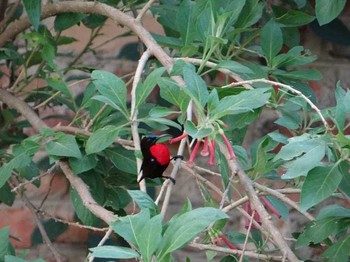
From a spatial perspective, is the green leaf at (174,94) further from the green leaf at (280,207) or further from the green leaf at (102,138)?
the green leaf at (280,207)

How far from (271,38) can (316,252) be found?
0.71 m

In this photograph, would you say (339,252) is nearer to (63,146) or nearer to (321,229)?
(321,229)

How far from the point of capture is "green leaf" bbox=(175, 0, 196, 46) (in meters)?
1.07

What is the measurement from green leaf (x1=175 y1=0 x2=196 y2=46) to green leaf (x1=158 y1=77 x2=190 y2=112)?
26 centimetres

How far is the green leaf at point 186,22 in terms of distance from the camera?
1069 mm

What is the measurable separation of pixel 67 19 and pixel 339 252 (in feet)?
1.77

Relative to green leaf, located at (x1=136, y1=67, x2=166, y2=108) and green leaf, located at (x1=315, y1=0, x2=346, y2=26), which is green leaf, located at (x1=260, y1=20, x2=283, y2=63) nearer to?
green leaf, located at (x1=315, y1=0, x2=346, y2=26)

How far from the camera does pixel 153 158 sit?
819 mm

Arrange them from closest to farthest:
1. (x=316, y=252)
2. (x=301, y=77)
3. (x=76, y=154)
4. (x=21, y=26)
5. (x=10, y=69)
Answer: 1. (x=76, y=154)
2. (x=301, y=77)
3. (x=21, y=26)
4. (x=10, y=69)
5. (x=316, y=252)

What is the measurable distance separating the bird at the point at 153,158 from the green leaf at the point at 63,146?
18 centimetres

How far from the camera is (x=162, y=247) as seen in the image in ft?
2.28

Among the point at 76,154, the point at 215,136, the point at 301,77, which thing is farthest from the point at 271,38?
the point at 215,136

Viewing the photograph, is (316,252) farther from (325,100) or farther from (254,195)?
(254,195)

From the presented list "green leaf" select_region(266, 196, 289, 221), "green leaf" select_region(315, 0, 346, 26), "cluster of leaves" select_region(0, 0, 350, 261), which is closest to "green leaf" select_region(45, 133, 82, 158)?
"cluster of leaves" select_region(0, 0, 350, 261)
